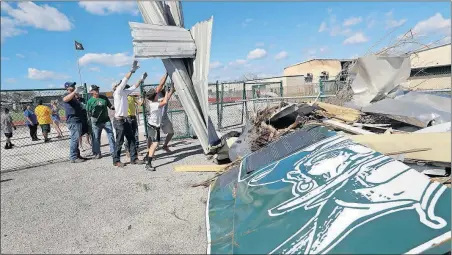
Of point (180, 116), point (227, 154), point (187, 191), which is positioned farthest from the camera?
point (180, 116)

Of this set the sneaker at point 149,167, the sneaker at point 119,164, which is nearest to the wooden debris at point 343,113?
the sneaker at point 149,167

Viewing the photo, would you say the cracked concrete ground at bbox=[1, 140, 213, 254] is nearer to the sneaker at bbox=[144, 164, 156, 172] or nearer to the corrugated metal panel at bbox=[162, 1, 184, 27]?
the sneaker at bbox=[144, 164, 156, 172]

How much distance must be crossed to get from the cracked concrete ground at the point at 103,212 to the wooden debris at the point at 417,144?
2.38 metres

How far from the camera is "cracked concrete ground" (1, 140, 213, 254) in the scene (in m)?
2.44

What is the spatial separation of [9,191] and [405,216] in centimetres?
310

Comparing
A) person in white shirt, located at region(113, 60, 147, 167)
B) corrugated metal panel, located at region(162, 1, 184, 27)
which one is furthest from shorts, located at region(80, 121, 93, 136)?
corrugated metal panel, located at region(162, 1, 184, 27)

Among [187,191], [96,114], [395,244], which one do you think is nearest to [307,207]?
[395,244]

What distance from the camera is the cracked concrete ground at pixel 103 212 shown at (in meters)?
2.44

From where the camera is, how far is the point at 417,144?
3248 millimetres

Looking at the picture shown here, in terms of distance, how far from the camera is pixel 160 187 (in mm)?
4426

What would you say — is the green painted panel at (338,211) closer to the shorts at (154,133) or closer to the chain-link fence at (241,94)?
the shorts at (154,133)

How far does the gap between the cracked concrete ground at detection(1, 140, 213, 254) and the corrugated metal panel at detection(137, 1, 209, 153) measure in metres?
0.92

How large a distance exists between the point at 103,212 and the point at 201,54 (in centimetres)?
278

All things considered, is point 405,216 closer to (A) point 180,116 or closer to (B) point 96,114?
(B) point 96,114
